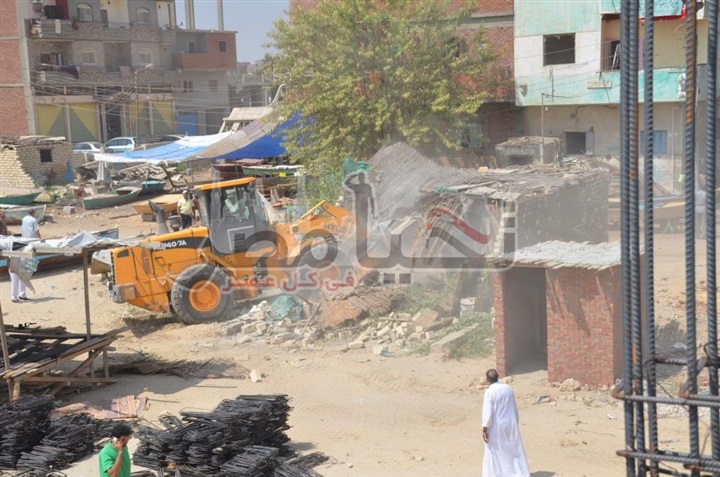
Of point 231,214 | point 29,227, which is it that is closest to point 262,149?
point 29,227

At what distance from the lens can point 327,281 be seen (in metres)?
16.8

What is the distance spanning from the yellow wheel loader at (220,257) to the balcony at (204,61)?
131 ft

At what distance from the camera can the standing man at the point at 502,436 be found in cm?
883

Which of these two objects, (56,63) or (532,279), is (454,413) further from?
(56,63)

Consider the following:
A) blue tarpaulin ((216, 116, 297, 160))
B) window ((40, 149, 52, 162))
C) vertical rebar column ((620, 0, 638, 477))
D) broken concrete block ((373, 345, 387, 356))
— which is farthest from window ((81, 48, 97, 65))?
vertical rebar column ((620, 0, 638, 477))

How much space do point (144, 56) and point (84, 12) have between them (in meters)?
4.18

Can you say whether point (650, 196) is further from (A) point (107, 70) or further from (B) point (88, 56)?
(A) point (107, 70)

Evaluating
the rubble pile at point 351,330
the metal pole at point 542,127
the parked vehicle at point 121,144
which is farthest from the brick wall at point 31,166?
the rubble pile at point 351,330

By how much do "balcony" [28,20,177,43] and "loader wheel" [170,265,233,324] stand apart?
3385cm

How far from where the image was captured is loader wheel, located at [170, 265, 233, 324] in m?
15.9

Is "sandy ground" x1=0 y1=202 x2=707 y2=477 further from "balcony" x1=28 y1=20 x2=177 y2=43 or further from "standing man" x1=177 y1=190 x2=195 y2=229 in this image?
"balcony" x1=28 y1=20 x2=177 y2=43

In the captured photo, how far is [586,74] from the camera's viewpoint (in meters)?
29.1

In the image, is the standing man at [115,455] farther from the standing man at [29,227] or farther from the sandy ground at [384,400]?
the standing man at [29,227]

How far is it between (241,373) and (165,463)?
410 cm
